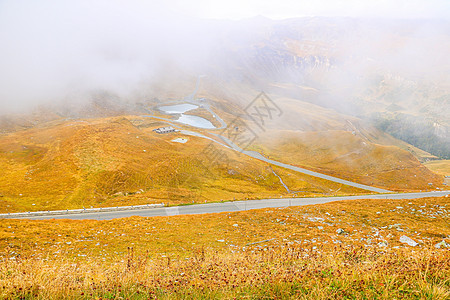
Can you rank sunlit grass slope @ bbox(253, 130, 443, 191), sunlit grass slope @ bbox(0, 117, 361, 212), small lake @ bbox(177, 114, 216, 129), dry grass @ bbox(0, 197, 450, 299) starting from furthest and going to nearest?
small lake @ bbox(177, 114, 216, 129) < sunlit grass slope @ bbox(253, 130, 443, 191) < sunlit grass slope @ bbox(0, 117, 361, 212) < dry grass @ bbox(0, 197, 450, 299)

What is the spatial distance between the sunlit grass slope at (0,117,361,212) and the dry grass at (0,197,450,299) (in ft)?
77.6

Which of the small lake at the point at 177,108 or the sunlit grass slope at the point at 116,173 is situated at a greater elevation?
the sunlit grass slope at the point at 116,173

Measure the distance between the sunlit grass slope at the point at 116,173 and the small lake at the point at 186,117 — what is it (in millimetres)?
64223

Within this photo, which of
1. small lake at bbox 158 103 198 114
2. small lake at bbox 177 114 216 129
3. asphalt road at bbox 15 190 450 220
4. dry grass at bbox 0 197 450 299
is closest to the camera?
dry grass at bbox 0 197 450 299

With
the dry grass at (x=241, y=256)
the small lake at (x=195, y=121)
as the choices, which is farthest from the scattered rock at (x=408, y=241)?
the small lake at (x=195, y=121)

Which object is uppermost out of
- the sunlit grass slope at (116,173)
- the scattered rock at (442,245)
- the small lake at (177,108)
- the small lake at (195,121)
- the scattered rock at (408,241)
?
the scattered rock at (442,245)

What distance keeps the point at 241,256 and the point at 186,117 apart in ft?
520

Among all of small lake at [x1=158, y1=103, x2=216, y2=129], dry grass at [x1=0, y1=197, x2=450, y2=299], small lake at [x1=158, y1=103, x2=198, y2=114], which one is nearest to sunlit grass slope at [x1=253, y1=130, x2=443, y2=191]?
small lake at [x1=158, y1=103, x2=216, y2=129]

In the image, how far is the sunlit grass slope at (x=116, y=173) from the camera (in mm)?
43156

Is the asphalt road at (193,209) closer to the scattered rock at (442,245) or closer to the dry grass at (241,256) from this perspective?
the dry grass at (241,256)

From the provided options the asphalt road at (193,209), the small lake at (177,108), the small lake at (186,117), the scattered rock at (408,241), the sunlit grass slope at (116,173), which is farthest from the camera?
the small lake at (177,108)

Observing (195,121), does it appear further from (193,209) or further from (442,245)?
(442,245)

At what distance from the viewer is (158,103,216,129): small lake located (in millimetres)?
150025

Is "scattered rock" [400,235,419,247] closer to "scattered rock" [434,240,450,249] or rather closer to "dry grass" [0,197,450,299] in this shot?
"dry grass" [0,197,450,299]
